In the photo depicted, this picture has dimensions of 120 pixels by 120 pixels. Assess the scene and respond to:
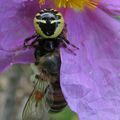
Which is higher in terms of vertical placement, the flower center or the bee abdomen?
the flower center

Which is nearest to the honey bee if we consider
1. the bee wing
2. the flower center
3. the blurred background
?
the bee wing

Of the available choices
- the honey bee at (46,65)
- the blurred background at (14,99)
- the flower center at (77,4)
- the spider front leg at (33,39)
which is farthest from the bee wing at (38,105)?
the blurred background at (14,99)

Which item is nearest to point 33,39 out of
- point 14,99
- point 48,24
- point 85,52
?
point 48,24

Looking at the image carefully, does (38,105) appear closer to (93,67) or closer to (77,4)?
(93,67)

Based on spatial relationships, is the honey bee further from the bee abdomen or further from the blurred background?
the blurred background

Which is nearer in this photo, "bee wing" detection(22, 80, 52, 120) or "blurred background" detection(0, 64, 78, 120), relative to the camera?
"bee wing" detection(22, 80, 52, 120)
